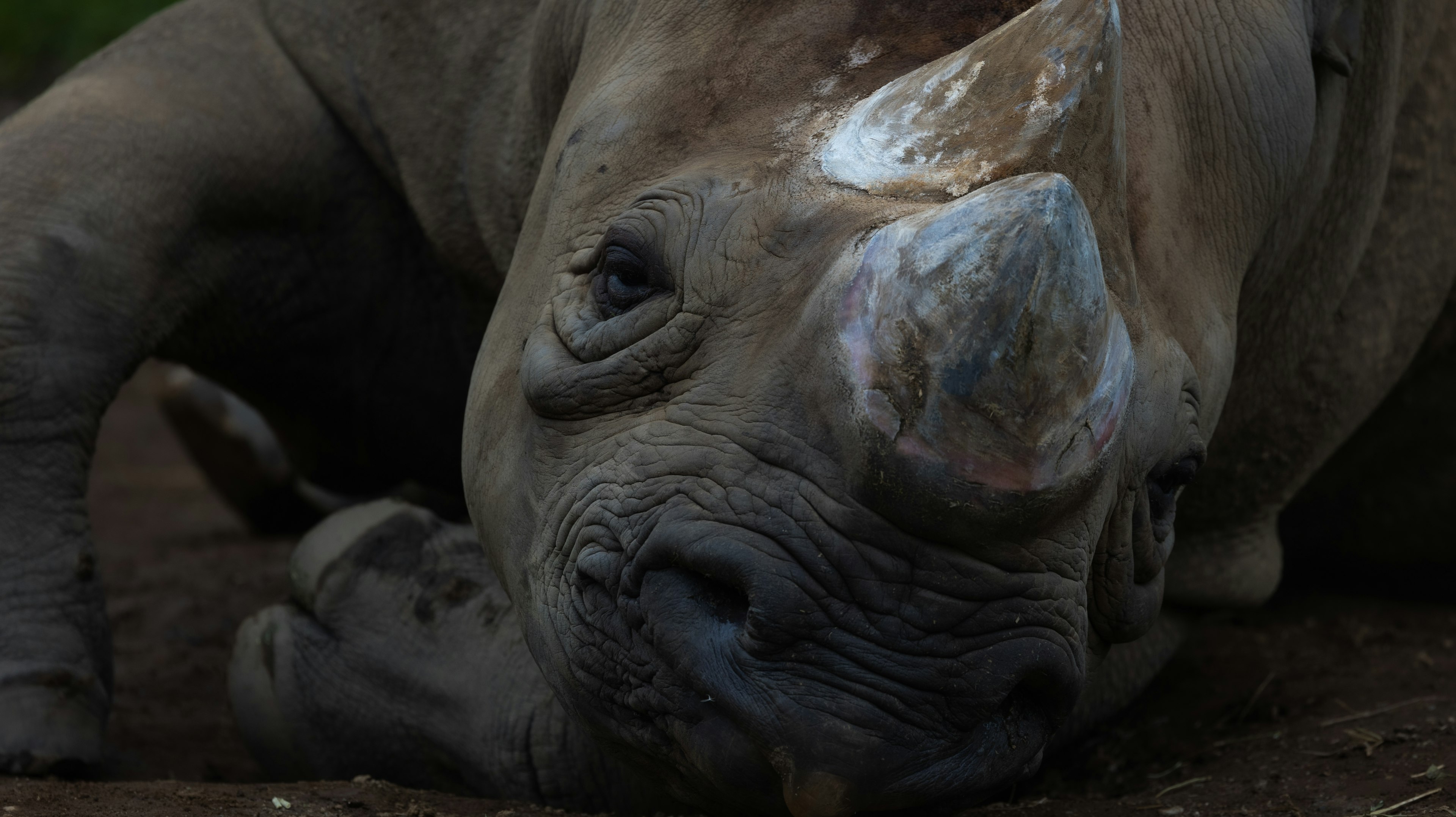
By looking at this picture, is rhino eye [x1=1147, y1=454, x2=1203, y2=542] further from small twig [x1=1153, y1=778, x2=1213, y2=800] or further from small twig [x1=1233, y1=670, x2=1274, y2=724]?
small twig [x1=1233, y1=670, x2=1274, y2=724]

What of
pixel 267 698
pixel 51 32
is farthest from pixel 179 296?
pixel 51 32

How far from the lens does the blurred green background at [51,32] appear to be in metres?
9.05

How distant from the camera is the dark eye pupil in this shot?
2.24m

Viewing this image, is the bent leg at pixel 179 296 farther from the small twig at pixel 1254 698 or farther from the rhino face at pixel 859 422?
the small twig at pixel 1254 698

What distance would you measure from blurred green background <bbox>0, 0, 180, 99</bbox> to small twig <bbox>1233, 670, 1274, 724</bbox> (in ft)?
23.6

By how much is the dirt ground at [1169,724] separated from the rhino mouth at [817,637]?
75 centimetres

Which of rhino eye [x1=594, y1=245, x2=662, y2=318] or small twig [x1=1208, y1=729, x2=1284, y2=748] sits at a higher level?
rhino eye [x1=594, y1=245, x2=662, y2=318]

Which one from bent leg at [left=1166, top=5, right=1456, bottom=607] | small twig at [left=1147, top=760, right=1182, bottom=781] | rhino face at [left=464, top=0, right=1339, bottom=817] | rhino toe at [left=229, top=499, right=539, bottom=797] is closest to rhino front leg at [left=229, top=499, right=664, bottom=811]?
rhino toe at [left=229, top=499, right=539, bottom=797]

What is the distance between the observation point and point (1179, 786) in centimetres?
306

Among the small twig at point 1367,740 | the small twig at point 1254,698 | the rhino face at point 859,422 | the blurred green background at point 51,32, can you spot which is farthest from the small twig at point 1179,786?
the blurred green background at point 51,32

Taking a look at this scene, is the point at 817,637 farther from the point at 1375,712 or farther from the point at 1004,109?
the point at 1375,712

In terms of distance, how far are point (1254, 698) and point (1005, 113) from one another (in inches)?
86.7

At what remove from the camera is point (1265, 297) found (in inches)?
131

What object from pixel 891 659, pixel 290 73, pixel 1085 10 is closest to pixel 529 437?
pixel 891 659
